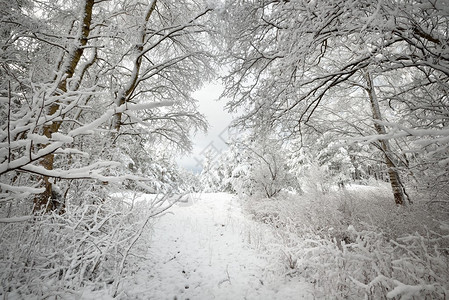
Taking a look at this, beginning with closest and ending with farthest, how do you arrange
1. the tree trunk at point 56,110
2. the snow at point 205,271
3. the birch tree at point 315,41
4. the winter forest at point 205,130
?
1. the winter forest at point 205,130
2. the birch tree at point 315,41
3. the snow at point 205,271
4. the tree trunk at point 56,110

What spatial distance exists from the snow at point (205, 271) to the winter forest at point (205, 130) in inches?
1.4

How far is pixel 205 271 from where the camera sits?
391cm

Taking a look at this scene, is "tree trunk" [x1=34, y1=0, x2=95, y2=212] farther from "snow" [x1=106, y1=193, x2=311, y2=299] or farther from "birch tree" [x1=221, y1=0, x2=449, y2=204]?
"birch tree" [x1=221, y1=0, x2=449, y2=204]

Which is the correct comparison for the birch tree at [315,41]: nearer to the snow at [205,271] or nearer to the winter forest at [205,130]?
the winter forest at [205,130]

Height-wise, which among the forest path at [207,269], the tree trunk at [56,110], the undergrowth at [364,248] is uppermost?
the tree trunk at [56,110]

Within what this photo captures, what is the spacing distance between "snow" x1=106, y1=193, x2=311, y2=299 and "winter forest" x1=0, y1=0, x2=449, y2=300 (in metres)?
0.03

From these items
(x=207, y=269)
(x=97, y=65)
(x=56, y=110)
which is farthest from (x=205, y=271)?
(x=97, y=65)

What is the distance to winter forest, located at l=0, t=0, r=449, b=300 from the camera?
159 centimetres

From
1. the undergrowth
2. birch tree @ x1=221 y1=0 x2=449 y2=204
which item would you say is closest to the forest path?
the undergrowth

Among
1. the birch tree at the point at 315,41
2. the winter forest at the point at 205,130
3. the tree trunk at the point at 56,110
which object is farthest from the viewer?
the tree trunk at the point at 56,110

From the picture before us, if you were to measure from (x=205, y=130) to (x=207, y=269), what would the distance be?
4.24 meters

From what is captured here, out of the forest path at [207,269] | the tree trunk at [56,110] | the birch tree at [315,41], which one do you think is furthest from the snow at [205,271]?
the birch tree at [315,41]

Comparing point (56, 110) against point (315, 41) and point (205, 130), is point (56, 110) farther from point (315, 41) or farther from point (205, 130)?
point (205, 130)

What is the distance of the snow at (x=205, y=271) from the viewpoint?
3.13 meters
